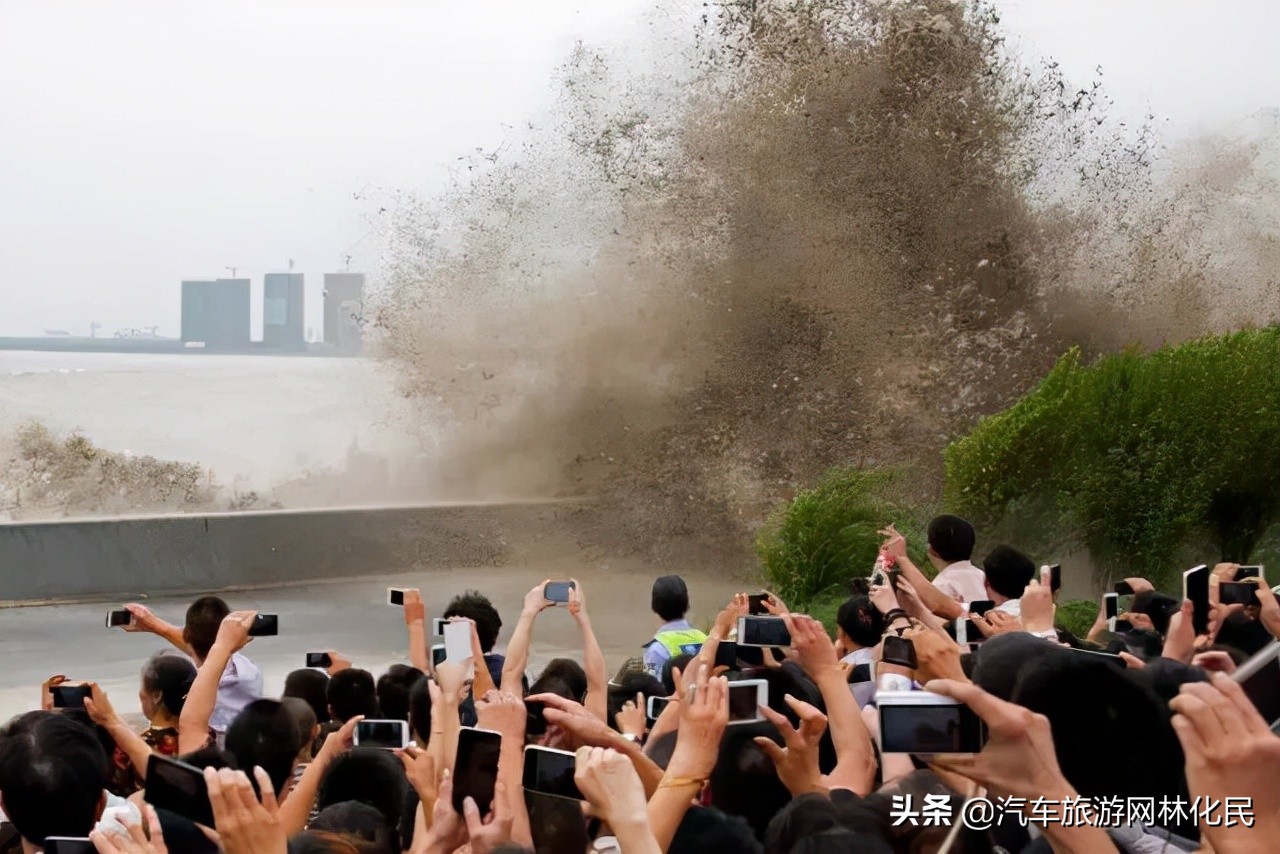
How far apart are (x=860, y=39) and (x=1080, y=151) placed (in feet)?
7.70

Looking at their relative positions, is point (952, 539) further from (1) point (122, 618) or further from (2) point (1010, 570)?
(1) point (122, 618)

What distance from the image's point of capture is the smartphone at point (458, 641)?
2.49m

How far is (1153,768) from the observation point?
5.11 feet

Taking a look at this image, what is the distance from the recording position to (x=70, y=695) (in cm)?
278

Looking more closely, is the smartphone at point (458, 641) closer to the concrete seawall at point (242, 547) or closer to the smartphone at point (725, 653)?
the smartphone at point (725, 653)

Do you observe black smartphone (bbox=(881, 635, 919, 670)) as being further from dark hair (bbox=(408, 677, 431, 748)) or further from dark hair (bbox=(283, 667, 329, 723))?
dark hair (bbox=(283, 667, 329, 723))

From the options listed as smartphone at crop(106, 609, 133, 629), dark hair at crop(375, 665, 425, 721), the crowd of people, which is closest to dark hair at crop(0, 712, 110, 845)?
the crowd of people

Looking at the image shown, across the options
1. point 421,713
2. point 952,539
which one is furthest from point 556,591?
point 952,539

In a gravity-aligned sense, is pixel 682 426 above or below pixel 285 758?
above

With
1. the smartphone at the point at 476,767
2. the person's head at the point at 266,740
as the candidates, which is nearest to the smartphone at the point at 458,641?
the person's head at the point at 266,740

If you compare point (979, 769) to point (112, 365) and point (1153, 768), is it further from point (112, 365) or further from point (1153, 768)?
point (112, 365)

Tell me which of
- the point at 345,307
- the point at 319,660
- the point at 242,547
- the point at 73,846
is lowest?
the point at 242,547

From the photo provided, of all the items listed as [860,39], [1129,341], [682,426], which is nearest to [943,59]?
[860,39]

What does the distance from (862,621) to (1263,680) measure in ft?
6.80
